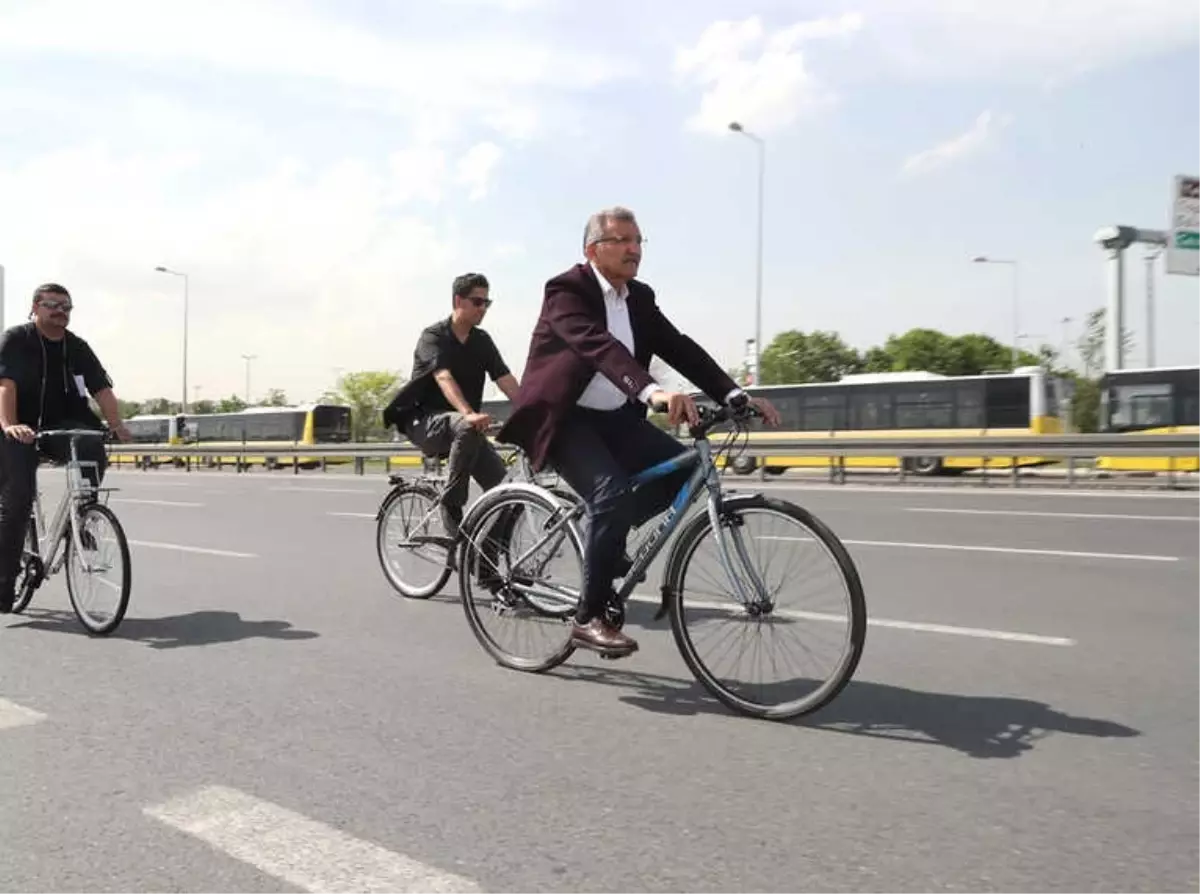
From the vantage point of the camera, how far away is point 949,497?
1495 centimetres

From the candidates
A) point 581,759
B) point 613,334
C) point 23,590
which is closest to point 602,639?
point 581,759

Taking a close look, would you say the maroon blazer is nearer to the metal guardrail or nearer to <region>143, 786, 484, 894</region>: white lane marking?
<region>143, 786, 484, 894</region>: white lane marking

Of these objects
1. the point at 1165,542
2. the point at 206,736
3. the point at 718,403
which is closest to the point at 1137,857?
the point at 718,403

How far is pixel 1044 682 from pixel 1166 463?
18.8 metres

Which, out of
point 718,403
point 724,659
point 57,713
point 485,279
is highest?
point 485,279

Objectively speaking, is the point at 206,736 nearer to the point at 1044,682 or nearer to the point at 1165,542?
the point at 1044,682

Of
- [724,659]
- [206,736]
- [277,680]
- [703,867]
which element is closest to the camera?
[703,867]

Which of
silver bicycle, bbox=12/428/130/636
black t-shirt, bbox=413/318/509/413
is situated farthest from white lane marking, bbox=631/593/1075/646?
silver bicycle, bbox=12/428/130/636

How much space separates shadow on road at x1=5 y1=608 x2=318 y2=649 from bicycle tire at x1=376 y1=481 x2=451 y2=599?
Result: 1.00 meters

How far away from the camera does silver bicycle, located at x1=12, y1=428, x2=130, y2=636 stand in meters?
5.46

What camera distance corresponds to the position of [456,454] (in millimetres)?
6246

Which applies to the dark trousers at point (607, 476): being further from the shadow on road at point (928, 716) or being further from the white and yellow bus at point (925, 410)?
the white and yellow bus at point (925, 410)

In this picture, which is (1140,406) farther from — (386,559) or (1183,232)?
(386,559)

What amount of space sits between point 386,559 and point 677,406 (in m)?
3.74
